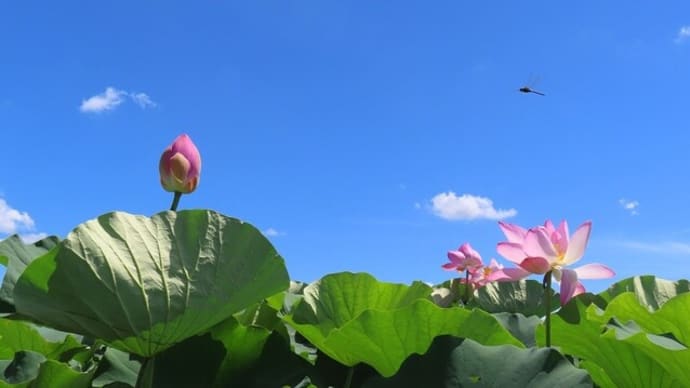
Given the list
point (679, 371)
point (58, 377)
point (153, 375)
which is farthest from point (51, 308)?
point (679, 371)

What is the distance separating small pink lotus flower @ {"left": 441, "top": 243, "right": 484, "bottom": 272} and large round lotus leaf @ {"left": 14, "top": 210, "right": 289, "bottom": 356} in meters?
Result: 2.17

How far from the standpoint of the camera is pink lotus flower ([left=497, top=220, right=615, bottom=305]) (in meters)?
1.45

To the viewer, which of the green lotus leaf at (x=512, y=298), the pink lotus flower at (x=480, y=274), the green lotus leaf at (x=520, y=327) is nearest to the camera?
the green lotus leaf at (x=520, y=327)

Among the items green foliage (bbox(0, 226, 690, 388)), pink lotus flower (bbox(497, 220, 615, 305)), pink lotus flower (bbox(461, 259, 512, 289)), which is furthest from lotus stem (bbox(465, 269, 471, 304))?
green foliage (bbox(0, 226, 690, 388))

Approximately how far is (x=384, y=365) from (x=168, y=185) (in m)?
0.62

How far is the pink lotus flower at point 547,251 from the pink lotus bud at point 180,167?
64cm

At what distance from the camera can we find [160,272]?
1014mm

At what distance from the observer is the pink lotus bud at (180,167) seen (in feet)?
4.82

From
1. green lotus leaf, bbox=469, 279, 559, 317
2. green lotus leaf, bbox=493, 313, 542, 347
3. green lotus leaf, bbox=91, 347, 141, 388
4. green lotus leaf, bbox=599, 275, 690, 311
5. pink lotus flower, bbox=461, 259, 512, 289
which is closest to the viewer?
green lotus leaf, bbox=91, 347, 141, 388

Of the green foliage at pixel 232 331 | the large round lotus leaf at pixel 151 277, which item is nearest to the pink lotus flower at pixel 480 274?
the green foliage at pixel 232 331

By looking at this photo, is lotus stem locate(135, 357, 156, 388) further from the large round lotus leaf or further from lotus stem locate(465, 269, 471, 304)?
lotus stem locate(465, 269, 471, 304)

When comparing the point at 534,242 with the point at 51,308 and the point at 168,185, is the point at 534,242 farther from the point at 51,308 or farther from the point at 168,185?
the point at 51,308

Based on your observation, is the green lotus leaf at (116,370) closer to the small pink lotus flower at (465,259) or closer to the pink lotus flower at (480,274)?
the pink lotus flower at (480,274)

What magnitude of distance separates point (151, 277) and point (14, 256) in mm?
1013
